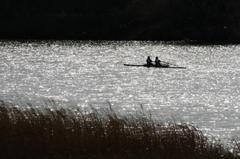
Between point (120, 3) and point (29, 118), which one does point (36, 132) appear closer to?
point (29, 118)

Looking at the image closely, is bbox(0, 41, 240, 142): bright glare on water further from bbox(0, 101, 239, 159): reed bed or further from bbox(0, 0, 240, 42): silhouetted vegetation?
bbox(0, 101, 239, 159): reed bed

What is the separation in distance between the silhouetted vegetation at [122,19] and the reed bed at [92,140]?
127057 millimetres

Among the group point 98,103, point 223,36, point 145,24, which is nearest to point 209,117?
point 98,103

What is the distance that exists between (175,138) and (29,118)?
18.8 feet

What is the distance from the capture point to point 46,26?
17500 centimetres

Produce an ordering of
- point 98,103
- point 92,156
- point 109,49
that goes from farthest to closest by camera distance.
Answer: point 109,49, point 98,103, point 92,156

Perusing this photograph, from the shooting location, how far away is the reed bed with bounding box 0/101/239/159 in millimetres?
26609

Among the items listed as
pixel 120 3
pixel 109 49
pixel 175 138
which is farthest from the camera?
pixel 120 3

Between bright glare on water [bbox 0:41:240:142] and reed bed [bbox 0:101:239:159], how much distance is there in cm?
1743

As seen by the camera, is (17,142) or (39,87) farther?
(39,87)

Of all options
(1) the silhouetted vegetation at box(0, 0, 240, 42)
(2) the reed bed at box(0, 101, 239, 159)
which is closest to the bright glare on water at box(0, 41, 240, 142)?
(1) the silhouetted vegetation at box(0, 0, 240, 42)

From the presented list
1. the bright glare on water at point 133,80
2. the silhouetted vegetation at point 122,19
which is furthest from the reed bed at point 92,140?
the silhouetted vegetation at point 122,19

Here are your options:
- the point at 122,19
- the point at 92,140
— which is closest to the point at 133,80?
the point at 92,140

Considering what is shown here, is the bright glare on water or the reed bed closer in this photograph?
the reed bed
